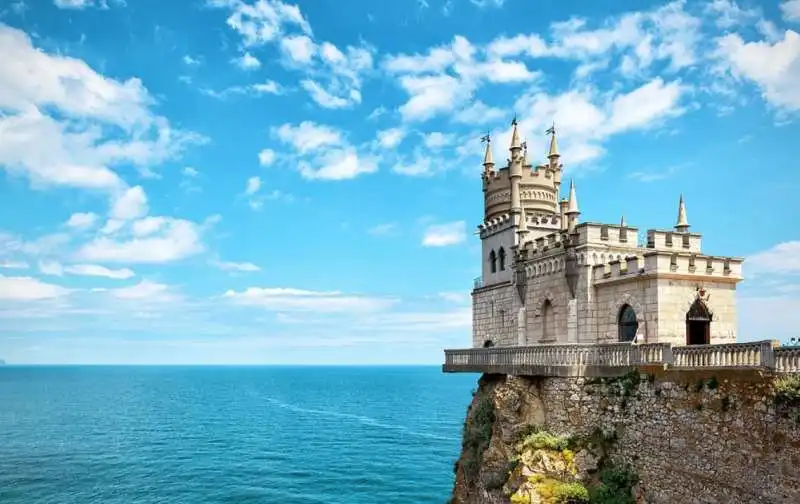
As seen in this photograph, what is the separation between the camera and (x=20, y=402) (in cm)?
13238

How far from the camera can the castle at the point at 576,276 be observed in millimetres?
24984

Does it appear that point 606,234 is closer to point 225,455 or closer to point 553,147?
point 553,147

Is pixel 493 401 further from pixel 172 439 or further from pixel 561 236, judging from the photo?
pixel 172 439

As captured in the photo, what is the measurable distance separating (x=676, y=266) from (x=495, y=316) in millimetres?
12803

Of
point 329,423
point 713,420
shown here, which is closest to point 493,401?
point 713,420

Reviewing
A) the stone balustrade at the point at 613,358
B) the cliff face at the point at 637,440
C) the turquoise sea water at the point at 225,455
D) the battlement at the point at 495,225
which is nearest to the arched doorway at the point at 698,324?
the stone balustrade at the point at 613,358

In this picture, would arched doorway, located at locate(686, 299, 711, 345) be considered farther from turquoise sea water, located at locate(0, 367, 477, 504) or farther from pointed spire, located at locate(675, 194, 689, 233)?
turquoise sea water, located at locate(0, 367, 477, 504)

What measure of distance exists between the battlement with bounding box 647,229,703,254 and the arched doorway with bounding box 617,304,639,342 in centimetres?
437

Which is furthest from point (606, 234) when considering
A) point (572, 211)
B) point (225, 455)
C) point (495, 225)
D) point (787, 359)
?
point (225, 455)

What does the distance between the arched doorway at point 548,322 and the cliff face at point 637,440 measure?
3.01 metres

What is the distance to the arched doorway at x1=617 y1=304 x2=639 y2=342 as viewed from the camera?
84.9 ft

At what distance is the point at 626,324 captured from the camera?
26391mm

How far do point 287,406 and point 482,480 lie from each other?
103 metres

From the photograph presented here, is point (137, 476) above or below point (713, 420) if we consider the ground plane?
below
